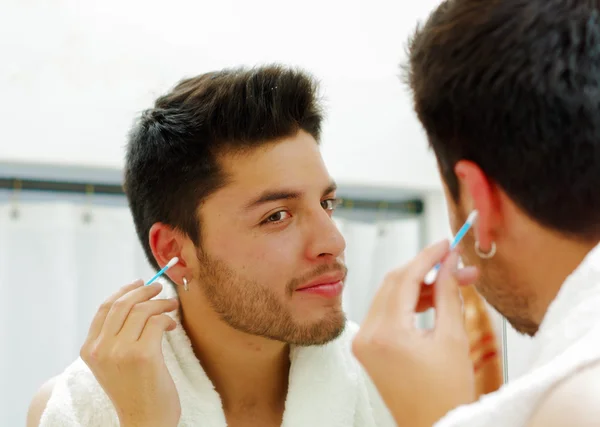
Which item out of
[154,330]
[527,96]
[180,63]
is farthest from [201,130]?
[180,63]

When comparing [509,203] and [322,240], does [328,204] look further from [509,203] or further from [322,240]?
[509,203]

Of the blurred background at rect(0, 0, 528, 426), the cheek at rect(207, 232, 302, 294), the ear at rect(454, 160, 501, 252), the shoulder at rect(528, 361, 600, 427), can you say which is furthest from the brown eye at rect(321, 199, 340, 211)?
the shoulder at rect(528, 361, 600, 427)

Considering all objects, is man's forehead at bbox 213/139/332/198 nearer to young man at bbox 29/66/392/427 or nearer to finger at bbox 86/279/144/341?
young man at bbox 29/66/392/427

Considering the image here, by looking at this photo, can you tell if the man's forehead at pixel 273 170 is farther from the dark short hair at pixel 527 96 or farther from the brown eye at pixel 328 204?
the dark short hair at pixel 527 96

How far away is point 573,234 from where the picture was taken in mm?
674

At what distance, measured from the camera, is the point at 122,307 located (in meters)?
1.13

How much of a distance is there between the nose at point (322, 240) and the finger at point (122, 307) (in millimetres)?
276

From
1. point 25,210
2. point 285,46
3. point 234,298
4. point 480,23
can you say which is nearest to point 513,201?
point 480,23

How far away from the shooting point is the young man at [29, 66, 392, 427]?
122 cm

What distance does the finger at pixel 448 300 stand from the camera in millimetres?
729

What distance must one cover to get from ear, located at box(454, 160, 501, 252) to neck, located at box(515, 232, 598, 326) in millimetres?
37

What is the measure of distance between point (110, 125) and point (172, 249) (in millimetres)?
737

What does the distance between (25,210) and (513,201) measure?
1.51 meters

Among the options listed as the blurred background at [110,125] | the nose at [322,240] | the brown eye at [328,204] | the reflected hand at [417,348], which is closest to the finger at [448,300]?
the reflected hand at [417,348]
